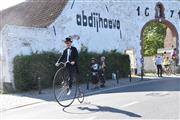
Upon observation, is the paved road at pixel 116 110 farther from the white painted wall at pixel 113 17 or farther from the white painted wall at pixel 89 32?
the white painted wall at pixel 113 17

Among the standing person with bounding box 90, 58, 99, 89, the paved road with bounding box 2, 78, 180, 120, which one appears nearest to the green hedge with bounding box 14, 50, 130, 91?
the standing person with bounding box 90, 58, 99, 89

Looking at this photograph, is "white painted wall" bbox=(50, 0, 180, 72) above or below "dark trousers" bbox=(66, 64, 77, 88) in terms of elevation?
above

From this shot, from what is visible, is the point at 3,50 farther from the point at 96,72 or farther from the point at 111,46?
the point at 111,46

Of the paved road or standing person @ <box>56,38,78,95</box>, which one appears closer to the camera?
the paved road

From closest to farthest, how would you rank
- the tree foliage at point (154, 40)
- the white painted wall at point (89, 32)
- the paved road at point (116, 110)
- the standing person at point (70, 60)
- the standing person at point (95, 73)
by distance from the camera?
1. the paved road at point (116, 110)
2. the standing person at point (70, 60)
3. the standing person at point (95, 73)
4. the white painted wall at point (89, 32)
5. the tree foliage at point (154, 40)

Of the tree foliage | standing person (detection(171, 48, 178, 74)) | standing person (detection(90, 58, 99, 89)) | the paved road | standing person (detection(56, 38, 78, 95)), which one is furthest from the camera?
the tree foliage

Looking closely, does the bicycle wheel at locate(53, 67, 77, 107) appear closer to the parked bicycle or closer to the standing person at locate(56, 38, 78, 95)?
the parked bicycle

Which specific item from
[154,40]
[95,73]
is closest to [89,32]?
[95,73]

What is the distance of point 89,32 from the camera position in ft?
87.1

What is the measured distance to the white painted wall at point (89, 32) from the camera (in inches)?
817

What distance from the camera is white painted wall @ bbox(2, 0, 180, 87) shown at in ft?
68.1

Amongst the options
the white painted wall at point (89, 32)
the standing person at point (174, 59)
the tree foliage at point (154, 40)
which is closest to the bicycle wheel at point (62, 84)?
the white painted wall at point (89, 32)

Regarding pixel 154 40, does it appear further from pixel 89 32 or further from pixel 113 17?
pixel 89 32

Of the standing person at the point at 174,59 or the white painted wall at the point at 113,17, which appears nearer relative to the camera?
the white painted wall at the point at 113,17
